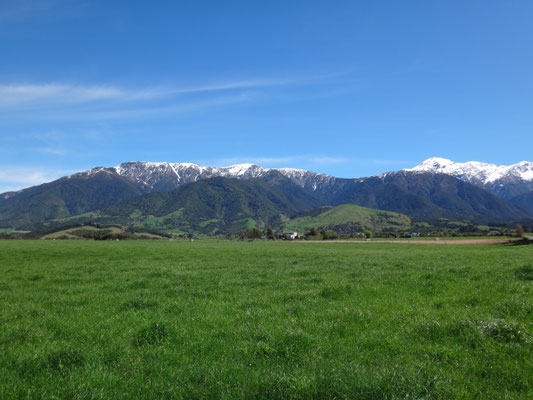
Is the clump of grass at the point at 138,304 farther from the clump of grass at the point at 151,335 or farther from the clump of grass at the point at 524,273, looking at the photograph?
the clump of grass at the point at 524,273

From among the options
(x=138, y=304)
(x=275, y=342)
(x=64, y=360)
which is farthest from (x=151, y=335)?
(x=138, y=304)

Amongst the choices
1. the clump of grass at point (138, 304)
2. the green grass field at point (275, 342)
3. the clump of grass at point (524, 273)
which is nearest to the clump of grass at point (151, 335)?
the green grass field at point (275, 342)

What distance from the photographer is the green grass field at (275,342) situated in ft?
22.3

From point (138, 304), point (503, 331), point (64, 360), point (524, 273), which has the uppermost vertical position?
point (503, 331)

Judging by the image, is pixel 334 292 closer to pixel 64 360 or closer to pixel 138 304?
pixel 138 304

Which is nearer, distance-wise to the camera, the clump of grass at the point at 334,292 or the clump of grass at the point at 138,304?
the clump of grass at the point at 138,304

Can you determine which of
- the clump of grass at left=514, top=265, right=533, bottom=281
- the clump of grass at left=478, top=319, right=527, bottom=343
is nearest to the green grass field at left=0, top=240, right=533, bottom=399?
the clump of grass at left=478, top=319, right=527, bottom=343

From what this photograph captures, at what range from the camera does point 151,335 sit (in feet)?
32.9

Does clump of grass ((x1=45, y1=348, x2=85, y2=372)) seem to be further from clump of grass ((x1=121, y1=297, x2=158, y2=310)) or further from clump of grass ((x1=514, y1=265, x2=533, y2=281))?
clump of grass ((x1=514, y1=265, x2=533, y2=281))

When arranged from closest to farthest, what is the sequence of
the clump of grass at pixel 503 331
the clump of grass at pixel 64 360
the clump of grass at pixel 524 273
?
the clump of grass at pixel 64 360, the clump of grass at pixel 503 331, the clump of grass at pixel 524 273

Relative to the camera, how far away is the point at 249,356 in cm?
857

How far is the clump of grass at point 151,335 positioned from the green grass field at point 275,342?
40 millimetres

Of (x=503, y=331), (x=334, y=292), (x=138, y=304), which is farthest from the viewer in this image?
(x=334, y=292)

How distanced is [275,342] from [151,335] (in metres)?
3.91
